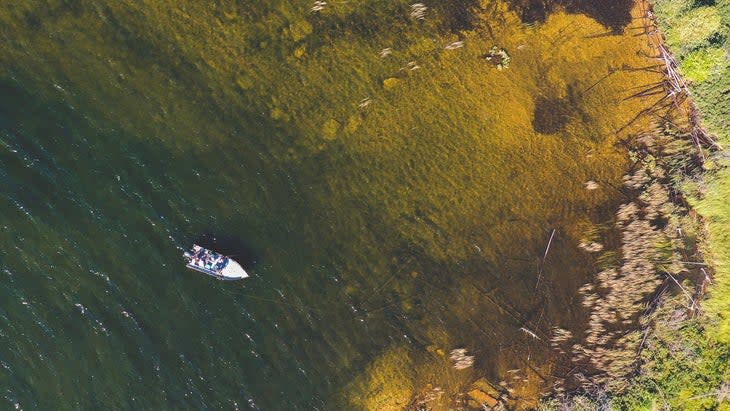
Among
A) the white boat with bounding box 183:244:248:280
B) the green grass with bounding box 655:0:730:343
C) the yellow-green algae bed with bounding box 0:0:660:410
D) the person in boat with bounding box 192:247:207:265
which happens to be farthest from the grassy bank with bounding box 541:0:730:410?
the person in boat with bounding box 192:247:207:265

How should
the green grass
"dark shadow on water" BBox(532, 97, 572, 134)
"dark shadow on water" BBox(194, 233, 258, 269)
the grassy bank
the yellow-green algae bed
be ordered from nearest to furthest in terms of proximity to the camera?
1. the green grass
2. the yellow-green algae bed
3. the grassy bank
4. "dark shadow on water" BBox(194, 233, 258, 269)
5. "dark shadow on water" BBox(532, 97, 572, 134)

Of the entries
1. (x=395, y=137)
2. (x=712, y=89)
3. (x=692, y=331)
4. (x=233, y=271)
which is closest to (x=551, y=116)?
(x=712, y=89)

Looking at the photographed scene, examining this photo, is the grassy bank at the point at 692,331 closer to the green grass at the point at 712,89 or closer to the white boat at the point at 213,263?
the green grass at the point at 712,89

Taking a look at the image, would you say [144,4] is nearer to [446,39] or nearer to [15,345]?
[446,39]

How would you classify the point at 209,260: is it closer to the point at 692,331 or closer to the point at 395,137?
the point at 395,137

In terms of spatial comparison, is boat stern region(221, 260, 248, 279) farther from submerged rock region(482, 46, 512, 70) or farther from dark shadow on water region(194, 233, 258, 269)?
submerged rock region(482, 46, 512, 70)

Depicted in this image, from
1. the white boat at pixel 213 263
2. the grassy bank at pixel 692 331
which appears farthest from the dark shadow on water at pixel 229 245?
the grassy bank at pixel 692 331

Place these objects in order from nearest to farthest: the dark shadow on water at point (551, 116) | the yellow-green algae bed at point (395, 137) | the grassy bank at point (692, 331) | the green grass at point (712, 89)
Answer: the green grass at point (712, 89), the yellow-green algae bed at point (395, 137), the grassy bank at point (692, 331), the dark shadow on water at point (551, 116)
